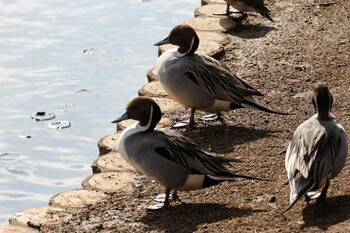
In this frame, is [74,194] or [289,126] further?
[289,126]

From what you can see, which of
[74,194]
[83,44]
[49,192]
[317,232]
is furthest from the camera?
[83,44]

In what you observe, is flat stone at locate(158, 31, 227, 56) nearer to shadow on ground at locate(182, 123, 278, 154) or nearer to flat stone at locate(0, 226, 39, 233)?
shadow on ground at locate(182, 123, 278, 154)

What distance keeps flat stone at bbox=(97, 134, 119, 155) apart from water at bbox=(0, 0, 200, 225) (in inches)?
9.3

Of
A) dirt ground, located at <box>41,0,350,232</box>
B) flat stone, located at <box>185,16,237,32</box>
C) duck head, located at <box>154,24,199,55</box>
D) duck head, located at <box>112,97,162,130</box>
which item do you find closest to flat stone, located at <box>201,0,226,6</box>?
dirt ground, located at <box>41,0,350,232</box>

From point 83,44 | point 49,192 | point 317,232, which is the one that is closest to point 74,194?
point 49,192

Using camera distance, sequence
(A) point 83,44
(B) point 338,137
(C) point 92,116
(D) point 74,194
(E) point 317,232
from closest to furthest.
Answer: (E) point 317,232, (B) point 338,137, (D) point 74,194, (C) point 92,116, (A) point 83,44

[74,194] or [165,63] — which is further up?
[165,63]

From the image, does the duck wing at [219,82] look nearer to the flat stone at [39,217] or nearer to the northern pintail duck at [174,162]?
the northern pintail duck at [174,162]

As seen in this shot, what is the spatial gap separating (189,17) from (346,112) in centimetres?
342

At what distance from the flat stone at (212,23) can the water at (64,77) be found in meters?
0.40

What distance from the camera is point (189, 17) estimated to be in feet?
37.3

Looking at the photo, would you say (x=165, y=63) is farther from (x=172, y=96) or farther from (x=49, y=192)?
(x=49, y=192)

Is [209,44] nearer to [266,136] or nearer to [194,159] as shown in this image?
[266,136]

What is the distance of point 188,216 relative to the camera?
264 inches
